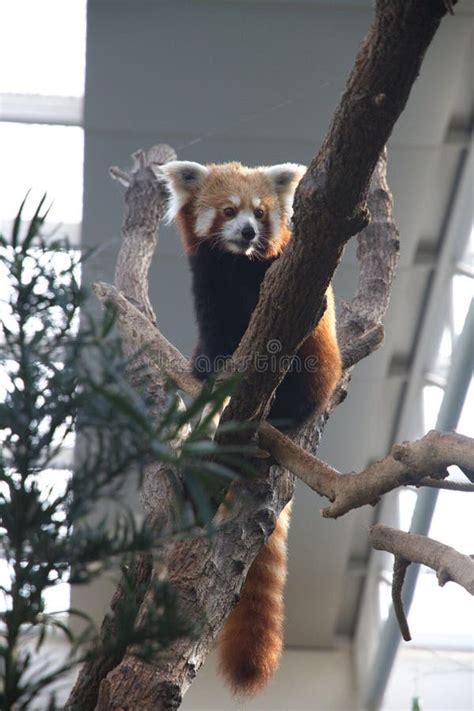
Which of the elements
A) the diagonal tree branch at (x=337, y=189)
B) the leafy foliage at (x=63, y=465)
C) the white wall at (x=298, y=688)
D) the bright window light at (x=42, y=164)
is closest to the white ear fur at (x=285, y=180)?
the diagonal tree branch at (x=337, y=189)

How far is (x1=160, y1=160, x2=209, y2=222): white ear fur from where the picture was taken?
11.8 feet

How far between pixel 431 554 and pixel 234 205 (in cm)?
182

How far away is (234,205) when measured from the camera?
3.40 m

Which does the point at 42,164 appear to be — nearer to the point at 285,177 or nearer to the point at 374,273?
the point at 285,177

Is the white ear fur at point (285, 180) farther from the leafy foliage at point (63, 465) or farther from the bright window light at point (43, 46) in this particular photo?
the leafy foliage at point (63, 465)

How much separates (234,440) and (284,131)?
3083 millimetres

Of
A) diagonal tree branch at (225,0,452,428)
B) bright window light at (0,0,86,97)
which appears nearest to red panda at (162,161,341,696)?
diagonal tree branch at (225,0,452,428)

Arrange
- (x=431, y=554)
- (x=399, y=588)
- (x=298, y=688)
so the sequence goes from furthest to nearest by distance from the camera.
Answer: (x=298, y=688), (x=399, y=588), (x=431, y=554)

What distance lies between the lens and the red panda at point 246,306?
252cm

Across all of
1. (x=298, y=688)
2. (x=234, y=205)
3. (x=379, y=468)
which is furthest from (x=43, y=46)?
(x=298, y=688)

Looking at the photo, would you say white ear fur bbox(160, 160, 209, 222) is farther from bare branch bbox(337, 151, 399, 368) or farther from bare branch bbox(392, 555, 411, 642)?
bare branch bbox(392, 555, 411, 642)

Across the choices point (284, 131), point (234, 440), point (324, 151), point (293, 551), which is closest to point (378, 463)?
point (234, 440)

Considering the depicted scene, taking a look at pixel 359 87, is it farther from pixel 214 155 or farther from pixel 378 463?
pixel 214 155

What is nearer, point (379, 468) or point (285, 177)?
point (379, 468)
